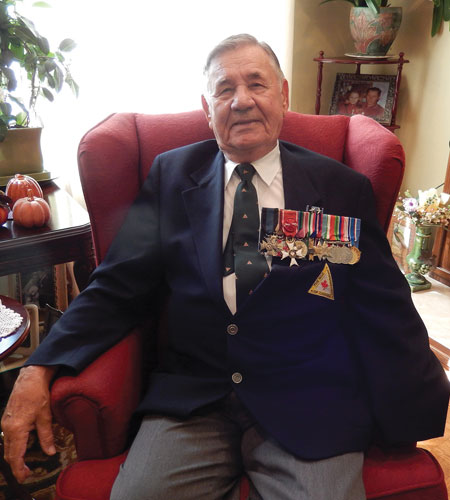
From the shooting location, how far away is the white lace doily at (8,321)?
45.9 inches

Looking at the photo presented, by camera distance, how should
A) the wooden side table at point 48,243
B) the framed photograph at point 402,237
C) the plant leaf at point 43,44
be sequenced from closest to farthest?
the wooden side table at point 48,243 → the plant leaf at point 43,44 → the framed photograph at point 402,237

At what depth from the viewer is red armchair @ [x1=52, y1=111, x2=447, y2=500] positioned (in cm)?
94

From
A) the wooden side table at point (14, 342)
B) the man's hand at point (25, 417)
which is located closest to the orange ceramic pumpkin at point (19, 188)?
the wooden side table at point (14, 342)

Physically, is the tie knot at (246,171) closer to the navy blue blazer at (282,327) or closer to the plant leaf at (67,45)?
the navy blue blazer at (282,327)

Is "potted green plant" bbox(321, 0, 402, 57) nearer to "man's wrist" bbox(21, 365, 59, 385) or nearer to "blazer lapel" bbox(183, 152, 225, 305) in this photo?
"blazer lapel" bbox(183, 152, 225, 305)

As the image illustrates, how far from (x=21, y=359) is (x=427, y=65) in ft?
8.06

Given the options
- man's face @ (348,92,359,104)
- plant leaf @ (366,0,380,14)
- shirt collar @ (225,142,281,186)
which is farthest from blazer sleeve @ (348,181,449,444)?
man's face @ (348,92,359,104)

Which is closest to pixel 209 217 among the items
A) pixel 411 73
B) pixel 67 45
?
pixel 67 45

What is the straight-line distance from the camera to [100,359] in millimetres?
1033

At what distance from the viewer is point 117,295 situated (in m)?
1.12

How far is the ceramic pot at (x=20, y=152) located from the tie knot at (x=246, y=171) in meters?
0.83

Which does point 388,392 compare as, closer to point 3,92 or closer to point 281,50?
point 3,92

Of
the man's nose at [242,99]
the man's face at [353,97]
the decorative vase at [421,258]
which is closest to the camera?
the man's nose at [242,99]

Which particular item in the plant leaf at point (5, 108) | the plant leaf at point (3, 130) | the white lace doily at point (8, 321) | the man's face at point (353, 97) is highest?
the plant leaf at point (5, 108)
